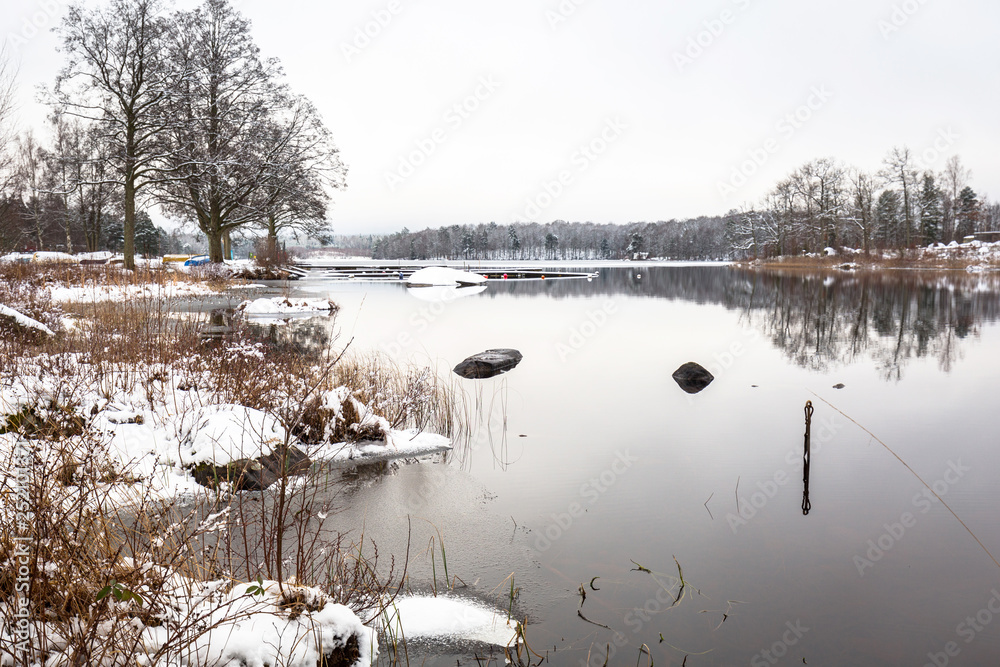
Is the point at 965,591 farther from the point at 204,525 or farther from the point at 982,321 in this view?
the point at 982,321

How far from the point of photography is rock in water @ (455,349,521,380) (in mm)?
12155

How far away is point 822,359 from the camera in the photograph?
14391 millimetres

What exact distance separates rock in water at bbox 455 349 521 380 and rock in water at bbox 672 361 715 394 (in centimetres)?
354

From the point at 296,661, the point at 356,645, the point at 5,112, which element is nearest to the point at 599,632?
the point at 356,645

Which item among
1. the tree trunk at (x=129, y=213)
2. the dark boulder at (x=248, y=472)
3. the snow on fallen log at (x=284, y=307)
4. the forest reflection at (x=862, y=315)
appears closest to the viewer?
the dark boulder at (x=248, y=472)

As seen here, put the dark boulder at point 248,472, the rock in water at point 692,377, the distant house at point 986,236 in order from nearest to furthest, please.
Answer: the dark boulder at point 248,472 → the rock in water at point 692,377 → the distant house at point 986,236

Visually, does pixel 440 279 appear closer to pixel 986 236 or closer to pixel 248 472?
pixel 248 472

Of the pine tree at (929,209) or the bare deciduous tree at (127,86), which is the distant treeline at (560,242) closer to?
the pine tree at (929,209)

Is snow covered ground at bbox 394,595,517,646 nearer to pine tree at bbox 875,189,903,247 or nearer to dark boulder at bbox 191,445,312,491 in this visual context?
dark boulder at bbox 191,445,312,491

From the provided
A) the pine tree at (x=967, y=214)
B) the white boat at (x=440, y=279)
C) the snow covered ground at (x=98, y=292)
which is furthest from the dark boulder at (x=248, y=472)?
the pine tree at (x=967, y=214)

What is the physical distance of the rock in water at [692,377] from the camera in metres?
11.7

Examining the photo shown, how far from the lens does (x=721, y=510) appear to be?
19.3 feet

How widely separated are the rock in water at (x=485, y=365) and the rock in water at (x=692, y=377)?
11.6 feet

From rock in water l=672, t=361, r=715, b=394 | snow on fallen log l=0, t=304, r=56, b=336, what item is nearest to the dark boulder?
snow on fallen log l=0, t=304, r=56, b=336
